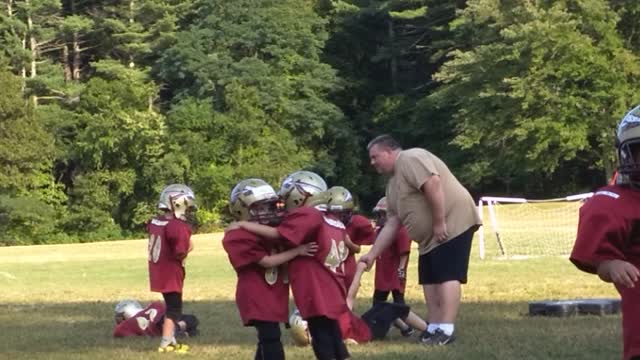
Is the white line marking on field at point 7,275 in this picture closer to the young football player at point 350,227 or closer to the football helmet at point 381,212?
the football helmet at point 381,212

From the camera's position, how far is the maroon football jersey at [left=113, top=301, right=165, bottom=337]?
11336 millimetres

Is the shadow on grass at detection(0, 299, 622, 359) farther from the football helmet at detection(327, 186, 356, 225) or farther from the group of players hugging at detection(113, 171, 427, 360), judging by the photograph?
the group of players hugging at detection(113, 171, 427, 360)

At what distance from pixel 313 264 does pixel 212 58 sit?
53923 mm

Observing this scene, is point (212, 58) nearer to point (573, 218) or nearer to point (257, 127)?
point (257, 127)

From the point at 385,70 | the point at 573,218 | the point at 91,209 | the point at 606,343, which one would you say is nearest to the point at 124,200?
the point at 91,209

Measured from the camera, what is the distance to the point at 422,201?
9.66 m

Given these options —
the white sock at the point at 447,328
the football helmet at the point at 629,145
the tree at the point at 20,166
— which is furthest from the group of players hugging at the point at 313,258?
the tree at the point at 20,166

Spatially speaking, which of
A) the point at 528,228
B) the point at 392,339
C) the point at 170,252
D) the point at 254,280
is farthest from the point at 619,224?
the point at 528,228

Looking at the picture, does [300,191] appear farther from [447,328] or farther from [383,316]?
[383,316]

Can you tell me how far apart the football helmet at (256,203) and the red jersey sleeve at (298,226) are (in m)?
0.17

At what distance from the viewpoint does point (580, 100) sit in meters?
52.1

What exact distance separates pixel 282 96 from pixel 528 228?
30.3 meters

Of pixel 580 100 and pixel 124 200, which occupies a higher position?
pixel 580 100

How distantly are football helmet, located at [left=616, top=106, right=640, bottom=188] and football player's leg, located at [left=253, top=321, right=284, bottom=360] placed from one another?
Result: 128 inches
